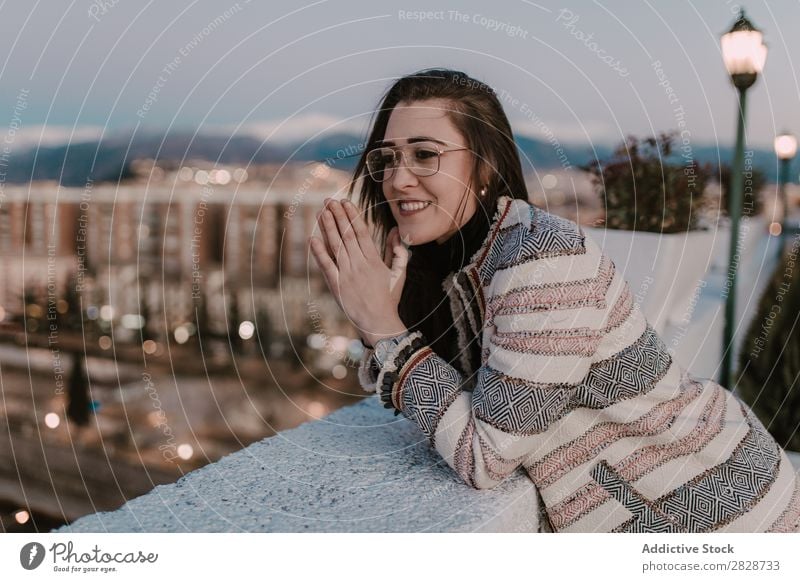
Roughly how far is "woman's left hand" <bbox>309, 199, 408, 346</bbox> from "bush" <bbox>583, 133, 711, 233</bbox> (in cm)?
87

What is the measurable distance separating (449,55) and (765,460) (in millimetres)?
870

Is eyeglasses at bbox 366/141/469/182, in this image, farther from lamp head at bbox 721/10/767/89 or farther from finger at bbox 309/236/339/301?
lamp head at bbox 721/10/767/89

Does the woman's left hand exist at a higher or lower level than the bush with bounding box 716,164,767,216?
lower

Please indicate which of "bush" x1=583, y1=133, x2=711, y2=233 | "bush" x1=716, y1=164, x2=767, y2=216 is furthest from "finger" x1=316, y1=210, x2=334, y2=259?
"bush" x1=716, y1=164, x2=767, y2=216

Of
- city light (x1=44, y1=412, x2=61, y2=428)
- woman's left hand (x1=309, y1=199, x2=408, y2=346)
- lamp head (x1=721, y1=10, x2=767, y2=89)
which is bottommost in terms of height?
city light (x1=44, y1=412, x2=61, y2=428)

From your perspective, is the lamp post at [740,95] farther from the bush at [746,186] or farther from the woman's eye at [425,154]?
the woman's eye at [425,154]

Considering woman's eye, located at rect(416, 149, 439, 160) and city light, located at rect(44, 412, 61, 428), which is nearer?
woman's eye, located at rect(416, 149, 439, 160)

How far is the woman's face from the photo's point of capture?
102 cm

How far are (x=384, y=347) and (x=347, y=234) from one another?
0.53 ft

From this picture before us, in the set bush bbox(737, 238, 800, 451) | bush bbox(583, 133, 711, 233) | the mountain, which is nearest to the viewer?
the mountain

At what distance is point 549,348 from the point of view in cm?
85

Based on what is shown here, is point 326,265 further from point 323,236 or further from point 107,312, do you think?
point 107,312

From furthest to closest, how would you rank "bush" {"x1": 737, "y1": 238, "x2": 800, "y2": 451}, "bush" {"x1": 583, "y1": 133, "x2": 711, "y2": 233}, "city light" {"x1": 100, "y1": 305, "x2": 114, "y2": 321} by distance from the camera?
"city light" {"x1": 100, "y1": 305, "x2": 114, "y2": 321} < "bush" {"x1": 737, "y1": 238, "x2": 800, "y2": 451} < "bush" {"x1": 583, "y1": 133, "x2": 711, "y2": 233}

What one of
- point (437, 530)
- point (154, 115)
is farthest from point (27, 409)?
point (437, 530)
